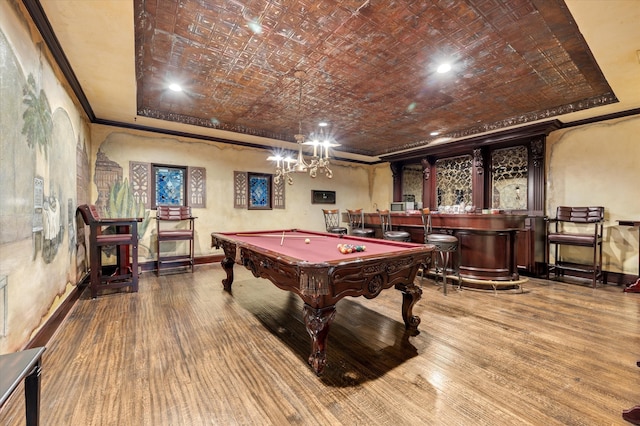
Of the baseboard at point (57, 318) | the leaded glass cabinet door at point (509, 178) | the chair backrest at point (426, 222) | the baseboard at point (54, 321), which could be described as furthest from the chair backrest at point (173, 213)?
the leaded glass cabinet door at point (509, 178)

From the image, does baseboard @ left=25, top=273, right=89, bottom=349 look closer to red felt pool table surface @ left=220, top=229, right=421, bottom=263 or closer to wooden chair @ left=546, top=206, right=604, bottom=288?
red felt pool table surface @ left=220, top=229, right=421, bottom=263

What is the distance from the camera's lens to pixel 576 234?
439 centimetres

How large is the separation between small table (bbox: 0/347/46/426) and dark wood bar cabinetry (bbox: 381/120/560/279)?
4.56 metres

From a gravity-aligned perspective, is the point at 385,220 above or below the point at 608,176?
below

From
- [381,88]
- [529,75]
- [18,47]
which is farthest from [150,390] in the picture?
[529,75]

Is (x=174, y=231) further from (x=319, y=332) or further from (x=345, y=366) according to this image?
(x=345, y=366)

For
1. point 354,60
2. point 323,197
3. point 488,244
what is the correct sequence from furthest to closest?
point 323,197, point 488,244, point 354,60

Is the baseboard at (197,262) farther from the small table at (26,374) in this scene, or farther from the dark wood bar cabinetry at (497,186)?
the small table at (26,374)

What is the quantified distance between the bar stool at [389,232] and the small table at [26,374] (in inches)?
171

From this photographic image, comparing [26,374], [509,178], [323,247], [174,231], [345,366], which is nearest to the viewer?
[26,374]

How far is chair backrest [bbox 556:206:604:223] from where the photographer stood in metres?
4.25

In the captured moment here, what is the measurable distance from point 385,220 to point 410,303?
2867mm

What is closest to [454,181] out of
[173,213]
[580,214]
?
[580,214]

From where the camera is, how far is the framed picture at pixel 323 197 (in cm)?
736
